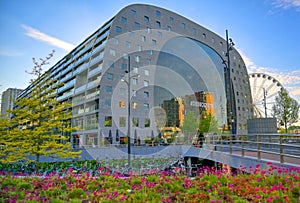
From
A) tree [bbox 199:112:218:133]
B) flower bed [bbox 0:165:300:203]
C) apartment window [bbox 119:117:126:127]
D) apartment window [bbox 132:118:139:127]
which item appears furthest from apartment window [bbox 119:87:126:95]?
flower bed [bbox 0:165:300:203]

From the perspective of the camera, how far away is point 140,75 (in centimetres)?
4784

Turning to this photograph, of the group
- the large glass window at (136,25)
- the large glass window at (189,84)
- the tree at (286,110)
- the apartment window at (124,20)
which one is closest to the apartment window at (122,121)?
the large glass window at (189,84)

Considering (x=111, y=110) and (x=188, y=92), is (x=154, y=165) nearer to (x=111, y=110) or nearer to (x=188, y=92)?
(x=111, y=110)

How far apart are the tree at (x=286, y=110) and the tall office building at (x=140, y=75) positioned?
10.1m

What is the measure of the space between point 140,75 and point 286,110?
26235 mm

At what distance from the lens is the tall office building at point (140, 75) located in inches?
1713

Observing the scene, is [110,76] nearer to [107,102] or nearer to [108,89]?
[108,89]

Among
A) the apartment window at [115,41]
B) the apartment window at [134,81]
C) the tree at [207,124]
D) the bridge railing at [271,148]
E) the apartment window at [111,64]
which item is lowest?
the bridge railing at [271,148]

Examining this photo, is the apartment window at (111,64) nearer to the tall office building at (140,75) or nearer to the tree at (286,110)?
the tall office building at (140,75)

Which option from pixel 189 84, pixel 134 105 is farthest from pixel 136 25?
pixel 189 84

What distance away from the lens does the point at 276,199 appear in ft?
16.2

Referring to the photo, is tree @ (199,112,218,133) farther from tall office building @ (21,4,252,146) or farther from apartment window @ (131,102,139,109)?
apartment window @ (131,102,139,109)

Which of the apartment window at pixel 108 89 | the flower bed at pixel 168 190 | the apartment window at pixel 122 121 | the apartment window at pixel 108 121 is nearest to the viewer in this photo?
the flower bed at pixel 168 190

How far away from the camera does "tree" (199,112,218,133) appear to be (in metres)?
51.6
